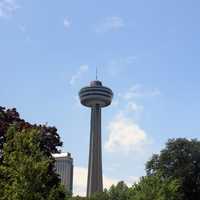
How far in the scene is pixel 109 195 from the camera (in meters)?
88.1

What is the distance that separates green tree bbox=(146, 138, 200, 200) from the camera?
257 feet

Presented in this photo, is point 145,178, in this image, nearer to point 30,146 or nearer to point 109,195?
point 30,146

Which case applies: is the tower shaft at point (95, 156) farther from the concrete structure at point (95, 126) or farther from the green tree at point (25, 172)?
the green tree at point (25, 172)

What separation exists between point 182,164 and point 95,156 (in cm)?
10600

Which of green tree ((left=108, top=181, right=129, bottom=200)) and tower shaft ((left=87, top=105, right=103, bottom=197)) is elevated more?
tower shaft ((left=87, top=105, right=103, bottom=197))

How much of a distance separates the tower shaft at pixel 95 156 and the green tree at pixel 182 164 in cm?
9762

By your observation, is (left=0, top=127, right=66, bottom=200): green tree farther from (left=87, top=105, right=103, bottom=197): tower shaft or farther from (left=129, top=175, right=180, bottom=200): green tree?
(left=87, top=105, right=103, bottom=197): tower shaft

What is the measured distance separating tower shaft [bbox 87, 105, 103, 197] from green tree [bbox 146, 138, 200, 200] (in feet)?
320

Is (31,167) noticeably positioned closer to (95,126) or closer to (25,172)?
(25,172)

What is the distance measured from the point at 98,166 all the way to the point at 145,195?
134808mm

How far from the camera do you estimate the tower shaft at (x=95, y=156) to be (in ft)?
595

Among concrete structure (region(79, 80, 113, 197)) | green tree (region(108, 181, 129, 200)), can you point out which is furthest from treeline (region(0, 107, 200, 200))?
concrete structure (region(79, 80, 113, 197))

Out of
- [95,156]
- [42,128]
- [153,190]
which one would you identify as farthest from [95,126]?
[42,128]

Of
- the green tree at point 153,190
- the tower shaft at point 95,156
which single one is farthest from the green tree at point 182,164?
the tower shaft at point 95,156
